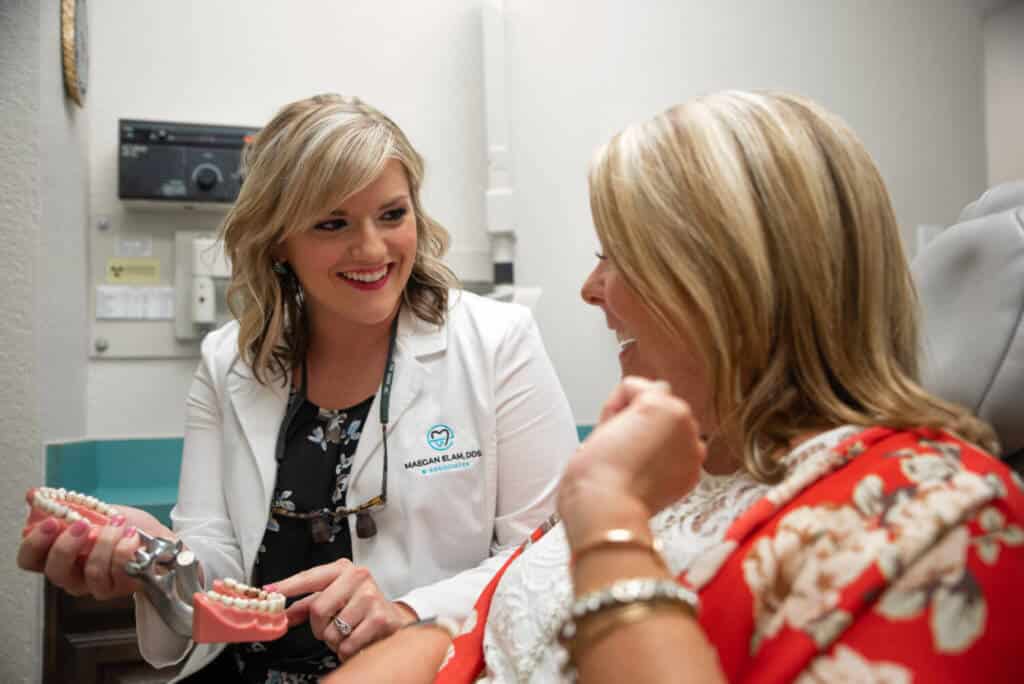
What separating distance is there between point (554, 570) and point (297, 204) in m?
0.86

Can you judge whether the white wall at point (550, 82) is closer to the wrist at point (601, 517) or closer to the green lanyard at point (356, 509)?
the green lanyard at point (356, 509)

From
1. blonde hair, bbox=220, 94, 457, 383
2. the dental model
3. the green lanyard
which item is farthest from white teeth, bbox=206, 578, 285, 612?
blonde hair, bbox=220, 94, 457, 383

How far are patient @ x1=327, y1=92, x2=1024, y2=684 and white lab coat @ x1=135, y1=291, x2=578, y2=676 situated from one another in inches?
16.7

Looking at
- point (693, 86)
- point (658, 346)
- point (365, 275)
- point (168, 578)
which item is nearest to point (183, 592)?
point (168, 578)

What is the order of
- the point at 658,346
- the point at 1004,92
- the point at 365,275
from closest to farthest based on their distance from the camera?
the point at 658,346 → the point at 365,275 → the point at 1004,92

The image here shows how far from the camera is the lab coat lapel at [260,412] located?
155 centimetres

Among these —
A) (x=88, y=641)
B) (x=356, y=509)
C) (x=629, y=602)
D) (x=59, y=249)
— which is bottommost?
(x=88, y=641)

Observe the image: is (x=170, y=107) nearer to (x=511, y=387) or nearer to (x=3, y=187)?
(x=3, y=187)

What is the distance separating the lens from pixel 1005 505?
67cm

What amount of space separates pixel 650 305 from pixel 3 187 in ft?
5.59

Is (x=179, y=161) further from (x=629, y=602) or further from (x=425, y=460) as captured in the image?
(x=629, y=602)

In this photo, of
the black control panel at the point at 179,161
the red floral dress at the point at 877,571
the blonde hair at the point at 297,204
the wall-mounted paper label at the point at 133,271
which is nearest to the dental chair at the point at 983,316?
the red floral dress at the point at 877,571

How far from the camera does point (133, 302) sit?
8.34 ft

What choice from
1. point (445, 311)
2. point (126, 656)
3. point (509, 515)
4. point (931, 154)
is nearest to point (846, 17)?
point (931, 154)
